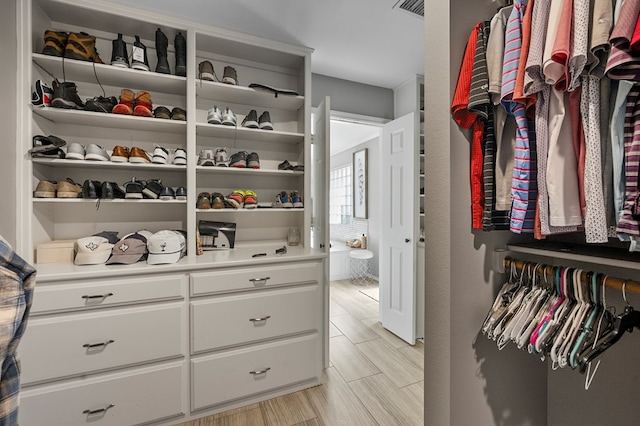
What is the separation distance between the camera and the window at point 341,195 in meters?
5.55

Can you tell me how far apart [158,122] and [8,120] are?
0.67m

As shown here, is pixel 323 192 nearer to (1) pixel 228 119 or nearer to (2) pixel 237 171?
(2) pixel 237 171

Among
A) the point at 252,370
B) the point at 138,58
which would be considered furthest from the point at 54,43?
the point at 252,370

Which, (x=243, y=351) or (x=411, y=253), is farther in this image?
(x=411, y=253)

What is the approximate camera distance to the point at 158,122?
71.2 inches

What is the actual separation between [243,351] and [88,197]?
129 centimetres

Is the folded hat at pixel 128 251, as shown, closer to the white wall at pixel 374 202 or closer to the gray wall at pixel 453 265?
the gray wall at pixel 453 265

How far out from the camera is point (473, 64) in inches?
33.9

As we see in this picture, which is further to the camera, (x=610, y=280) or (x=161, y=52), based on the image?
(x=161, y=52)

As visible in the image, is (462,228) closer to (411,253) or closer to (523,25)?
(523,25)

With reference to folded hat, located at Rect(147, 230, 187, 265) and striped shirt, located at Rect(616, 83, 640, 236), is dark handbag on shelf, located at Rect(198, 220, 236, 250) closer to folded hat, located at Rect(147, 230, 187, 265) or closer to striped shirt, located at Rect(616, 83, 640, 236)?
folded hat, located at Rect(147, 230, 187, 265)

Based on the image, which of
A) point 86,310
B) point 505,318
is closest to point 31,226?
point 86,310

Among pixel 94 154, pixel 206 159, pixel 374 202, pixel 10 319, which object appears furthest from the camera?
pixel 374 202

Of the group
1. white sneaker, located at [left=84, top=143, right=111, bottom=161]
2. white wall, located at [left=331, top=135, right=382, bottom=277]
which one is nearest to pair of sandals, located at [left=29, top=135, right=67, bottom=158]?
white sneaker, located at [left=84, top=143, right=111, bottom=161]
